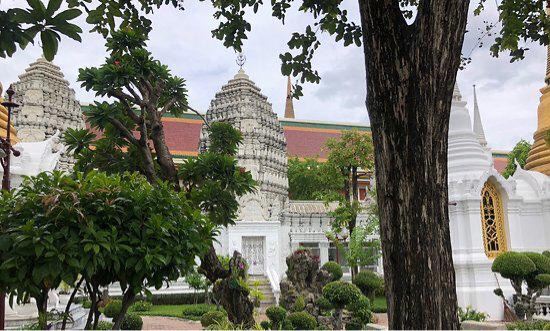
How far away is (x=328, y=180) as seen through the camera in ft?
81.8

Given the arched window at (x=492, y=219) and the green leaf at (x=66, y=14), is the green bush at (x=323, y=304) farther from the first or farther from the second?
the green leaf at (x=66, y=14)

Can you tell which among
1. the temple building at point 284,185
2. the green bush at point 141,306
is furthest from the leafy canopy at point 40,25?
the green bush at point 141,306

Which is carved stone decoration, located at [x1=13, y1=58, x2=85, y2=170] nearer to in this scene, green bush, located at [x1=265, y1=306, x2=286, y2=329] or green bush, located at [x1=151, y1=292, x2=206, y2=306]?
green bush, located at [x1=151, y1=292, x2=206, y2=306]

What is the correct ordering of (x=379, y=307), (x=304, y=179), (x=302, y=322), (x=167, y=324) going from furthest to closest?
1. (x=304, y=179)
2. (x=379, y=307)
3. (x=167, y=324)
4. (x=302, y=322)

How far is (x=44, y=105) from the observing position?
21266mm

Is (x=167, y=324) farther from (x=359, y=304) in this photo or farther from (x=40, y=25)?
(x=40, y=25)

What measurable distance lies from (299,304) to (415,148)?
10258mm

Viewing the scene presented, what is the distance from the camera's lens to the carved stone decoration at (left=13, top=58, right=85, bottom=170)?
2077 centimetres

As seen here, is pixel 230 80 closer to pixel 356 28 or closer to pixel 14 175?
pixel 14 175

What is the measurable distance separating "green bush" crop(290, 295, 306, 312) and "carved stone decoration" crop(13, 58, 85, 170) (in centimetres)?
1169

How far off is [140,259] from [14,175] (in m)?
Result: 8.51

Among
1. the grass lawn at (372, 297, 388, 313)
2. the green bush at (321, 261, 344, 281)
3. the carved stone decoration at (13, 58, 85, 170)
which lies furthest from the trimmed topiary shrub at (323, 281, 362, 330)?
the carved stone decoration at (13, 58, 85, 170)

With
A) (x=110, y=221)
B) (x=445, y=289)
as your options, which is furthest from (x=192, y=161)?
(x=445, y=289)

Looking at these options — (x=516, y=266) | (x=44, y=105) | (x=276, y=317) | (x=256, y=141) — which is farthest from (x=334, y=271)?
(x=44, y=105)
